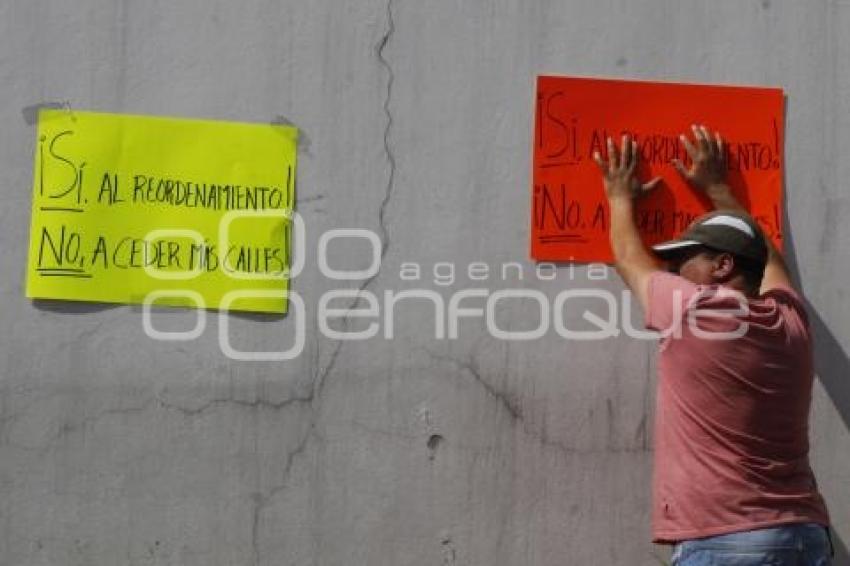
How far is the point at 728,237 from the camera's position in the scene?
2.68 meters

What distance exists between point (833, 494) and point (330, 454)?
1441 mm

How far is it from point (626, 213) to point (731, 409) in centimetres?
67

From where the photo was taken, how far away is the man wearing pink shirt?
2.55 meters

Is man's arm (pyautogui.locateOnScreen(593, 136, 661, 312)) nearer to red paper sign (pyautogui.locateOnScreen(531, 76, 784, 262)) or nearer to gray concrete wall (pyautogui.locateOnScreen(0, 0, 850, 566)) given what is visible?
red paper sign (pyautogui.locateOnScreen(531, 76, 784, 262))

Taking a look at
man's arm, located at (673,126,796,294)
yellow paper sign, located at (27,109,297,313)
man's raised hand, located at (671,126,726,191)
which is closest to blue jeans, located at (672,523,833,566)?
man's arm, located at (673,126,796,294)

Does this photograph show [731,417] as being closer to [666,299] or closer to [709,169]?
[666,299]

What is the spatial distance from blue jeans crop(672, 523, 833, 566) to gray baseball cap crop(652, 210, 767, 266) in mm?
657

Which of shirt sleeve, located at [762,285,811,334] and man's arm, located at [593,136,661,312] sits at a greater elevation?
man's arm, located at [593,136,661,312]

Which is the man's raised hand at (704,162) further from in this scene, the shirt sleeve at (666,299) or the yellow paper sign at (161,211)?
the yellow paper sign at (161,211)

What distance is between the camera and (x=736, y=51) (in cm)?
308

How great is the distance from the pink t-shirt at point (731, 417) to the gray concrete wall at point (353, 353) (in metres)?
0.42

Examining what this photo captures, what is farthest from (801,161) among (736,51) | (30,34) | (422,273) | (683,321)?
(30,34)

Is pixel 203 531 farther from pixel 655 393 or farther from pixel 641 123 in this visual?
pixel 641 123

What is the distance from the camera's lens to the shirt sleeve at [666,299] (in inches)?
104
